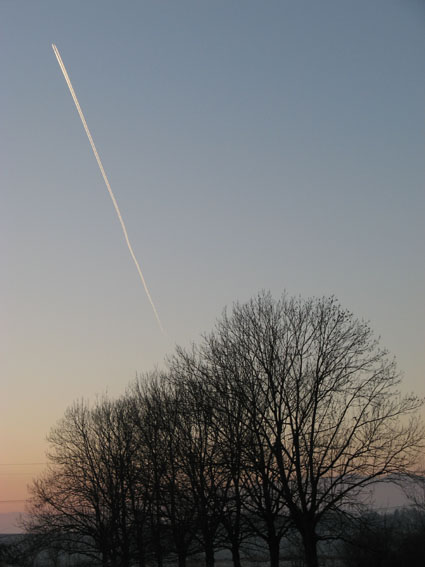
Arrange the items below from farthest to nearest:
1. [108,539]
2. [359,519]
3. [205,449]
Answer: [108,539] → [205,449] → [359,519]

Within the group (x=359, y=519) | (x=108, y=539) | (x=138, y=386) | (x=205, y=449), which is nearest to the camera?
(x=359, y=519)

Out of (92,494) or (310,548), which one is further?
(92,494)

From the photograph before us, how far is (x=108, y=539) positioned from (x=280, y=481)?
3007 centimetres

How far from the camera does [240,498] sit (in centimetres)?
3638

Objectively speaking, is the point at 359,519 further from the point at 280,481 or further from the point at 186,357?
the point at 186,357

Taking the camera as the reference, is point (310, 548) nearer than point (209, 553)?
Yes

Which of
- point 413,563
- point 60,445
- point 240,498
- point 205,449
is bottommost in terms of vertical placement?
point 413,563

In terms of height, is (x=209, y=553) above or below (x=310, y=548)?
above

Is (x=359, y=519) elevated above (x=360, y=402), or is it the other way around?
(x=360, y=402)

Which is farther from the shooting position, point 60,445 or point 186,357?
point 60,445

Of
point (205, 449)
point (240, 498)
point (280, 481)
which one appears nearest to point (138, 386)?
point (205, 449)

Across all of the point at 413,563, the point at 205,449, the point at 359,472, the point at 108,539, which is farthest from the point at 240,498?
the point at 108,539

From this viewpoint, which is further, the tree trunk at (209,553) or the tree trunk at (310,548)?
the tree trunk at (209,553)

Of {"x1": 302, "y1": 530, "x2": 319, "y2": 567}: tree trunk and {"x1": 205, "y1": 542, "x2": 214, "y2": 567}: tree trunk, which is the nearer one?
{"x1": 302, "y1": 530, "x2": 319, "y2": 567}: tree trunk
